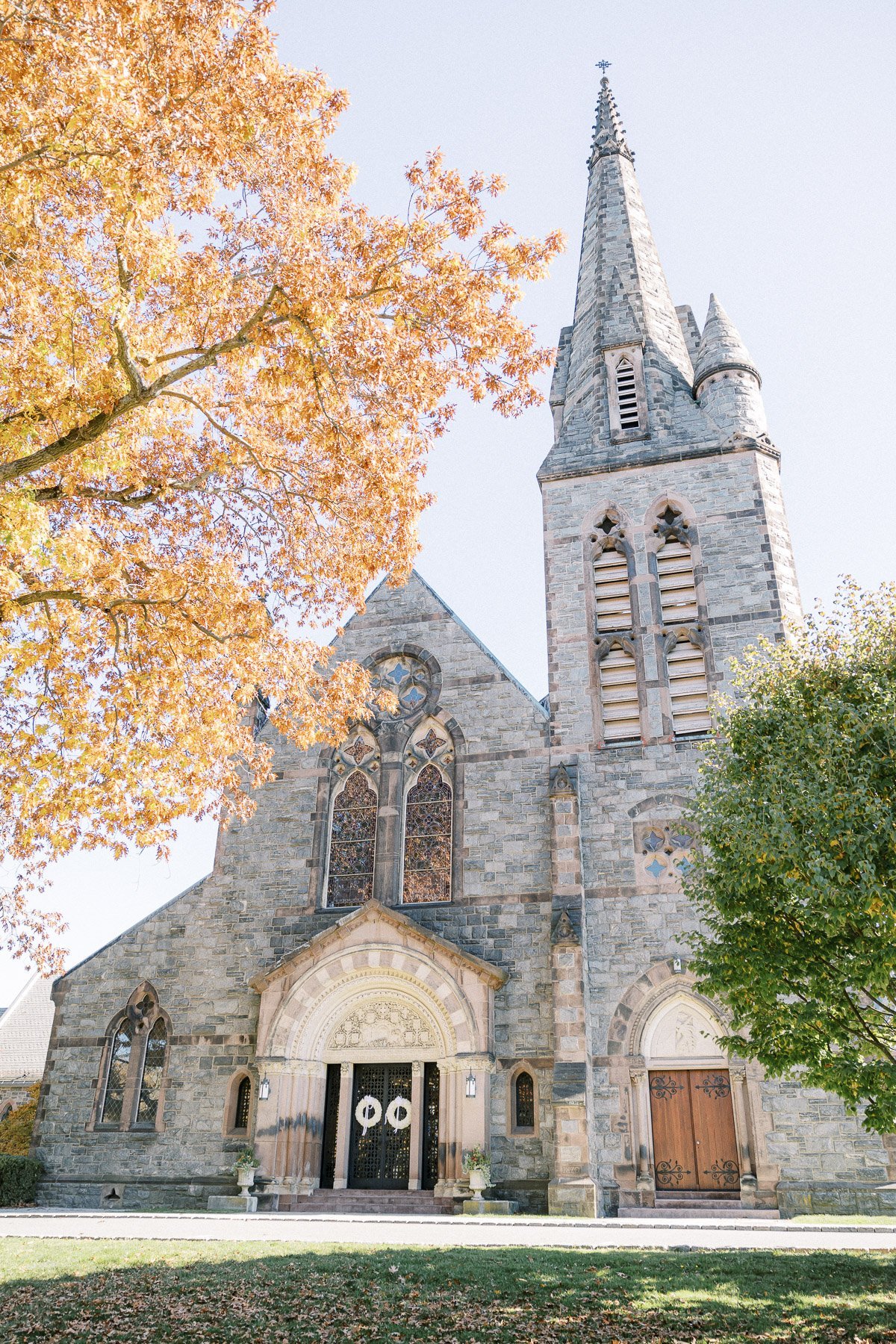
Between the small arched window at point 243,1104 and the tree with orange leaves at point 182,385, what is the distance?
702 centimetres

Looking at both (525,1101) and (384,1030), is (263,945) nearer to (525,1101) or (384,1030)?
(384,1030)

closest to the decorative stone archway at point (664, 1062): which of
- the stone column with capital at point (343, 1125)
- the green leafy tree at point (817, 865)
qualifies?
the stone column with capital at point (343, 1125)

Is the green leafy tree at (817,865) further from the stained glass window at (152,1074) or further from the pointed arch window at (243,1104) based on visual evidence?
the stained glass window at (152,1074)

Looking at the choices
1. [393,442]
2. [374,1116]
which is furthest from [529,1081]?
[393,442]

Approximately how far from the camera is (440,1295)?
27.1 ft

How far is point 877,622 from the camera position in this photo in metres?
11.5

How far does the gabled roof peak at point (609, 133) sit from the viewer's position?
31.2 meters

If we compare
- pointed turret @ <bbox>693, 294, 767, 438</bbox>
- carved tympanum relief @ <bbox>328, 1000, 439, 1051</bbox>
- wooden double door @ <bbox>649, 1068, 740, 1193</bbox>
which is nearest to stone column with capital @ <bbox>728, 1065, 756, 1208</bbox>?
wooden double door @ <bbox>649, 1068, 740, 1193</bbox>

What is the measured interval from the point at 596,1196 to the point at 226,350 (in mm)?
13606

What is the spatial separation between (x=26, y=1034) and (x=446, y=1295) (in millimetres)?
30594

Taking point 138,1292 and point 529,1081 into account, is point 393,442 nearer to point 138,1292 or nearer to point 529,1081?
point 138,1292

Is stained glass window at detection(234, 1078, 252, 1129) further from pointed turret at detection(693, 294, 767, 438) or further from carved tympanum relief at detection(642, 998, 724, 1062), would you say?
pointed turret at detection(693, 294, 767, 438)

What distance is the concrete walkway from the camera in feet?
37.0

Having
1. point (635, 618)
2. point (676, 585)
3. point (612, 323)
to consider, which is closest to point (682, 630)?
point (635, 618)
